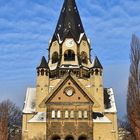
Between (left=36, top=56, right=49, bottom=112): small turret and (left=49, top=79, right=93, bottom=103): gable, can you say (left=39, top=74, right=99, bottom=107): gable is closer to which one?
(left=49, top=79, right=93, bottom=103): gable

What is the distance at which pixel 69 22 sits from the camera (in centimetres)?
7344

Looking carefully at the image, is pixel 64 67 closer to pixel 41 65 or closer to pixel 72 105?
pixel 41 65

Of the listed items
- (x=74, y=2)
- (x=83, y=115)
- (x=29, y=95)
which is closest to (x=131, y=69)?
(x=83, y=115)

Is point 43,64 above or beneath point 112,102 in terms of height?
above

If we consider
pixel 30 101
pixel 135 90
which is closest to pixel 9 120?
pixel 30 101

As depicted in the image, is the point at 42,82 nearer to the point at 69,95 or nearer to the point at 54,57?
the point at 69,95

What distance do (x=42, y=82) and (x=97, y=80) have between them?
33.0 feet

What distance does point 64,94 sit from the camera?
62.8 m

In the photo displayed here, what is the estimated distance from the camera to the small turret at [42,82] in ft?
212

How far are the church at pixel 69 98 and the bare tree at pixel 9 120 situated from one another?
8594mm

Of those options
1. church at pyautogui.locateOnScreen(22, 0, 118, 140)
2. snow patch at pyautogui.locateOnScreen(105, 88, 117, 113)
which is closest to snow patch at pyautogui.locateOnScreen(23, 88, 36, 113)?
church at pyautogui.locateOnScreen(22, 0, 118, 140)

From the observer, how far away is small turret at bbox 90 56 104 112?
212 ft

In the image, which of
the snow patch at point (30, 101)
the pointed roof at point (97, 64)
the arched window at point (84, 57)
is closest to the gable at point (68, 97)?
the snow patch at point (30, 101)

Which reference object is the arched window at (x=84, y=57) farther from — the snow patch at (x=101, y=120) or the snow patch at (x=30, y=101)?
the snow patch at (x=101, y=120)
